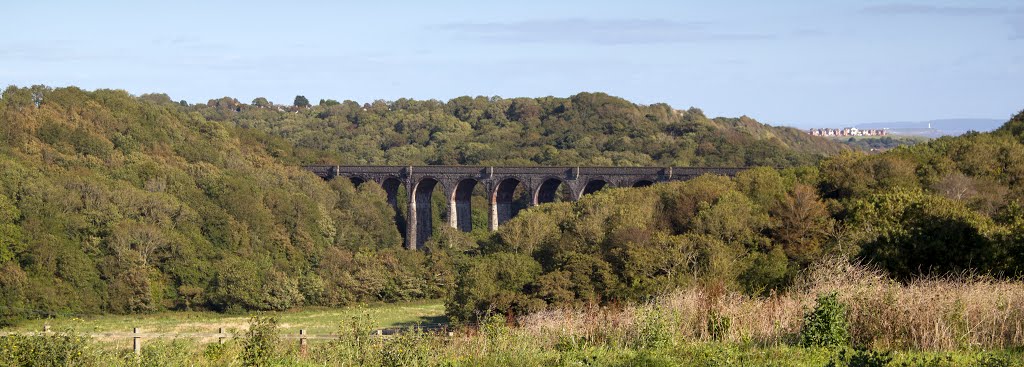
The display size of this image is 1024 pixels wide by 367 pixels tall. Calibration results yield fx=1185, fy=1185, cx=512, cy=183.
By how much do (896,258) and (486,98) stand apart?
108578 millimetres

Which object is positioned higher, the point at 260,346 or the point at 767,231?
the point at 260,346

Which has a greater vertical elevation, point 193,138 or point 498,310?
point 193,138

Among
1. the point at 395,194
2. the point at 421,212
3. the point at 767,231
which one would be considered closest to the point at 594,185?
the point at 421,212

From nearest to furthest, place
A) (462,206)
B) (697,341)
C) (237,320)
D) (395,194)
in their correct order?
(697,341) → (237,320) → (462,206) → (395,194)

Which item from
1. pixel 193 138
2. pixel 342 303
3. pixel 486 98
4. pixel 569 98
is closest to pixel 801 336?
pixel 342 303

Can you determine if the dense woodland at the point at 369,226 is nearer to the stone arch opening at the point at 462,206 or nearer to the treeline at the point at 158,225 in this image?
the treeline at the point at 158,225

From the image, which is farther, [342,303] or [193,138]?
[193,138]

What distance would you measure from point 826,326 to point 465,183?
62575mm

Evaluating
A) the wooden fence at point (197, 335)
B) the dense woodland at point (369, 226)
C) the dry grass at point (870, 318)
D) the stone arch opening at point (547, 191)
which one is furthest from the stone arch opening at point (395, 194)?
the dry grass at point (870, 318)

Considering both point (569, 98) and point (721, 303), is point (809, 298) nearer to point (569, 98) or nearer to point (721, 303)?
point (721, 303)

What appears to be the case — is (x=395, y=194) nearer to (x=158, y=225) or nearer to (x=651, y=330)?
(x=158, y=225)

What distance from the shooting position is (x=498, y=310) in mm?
33844

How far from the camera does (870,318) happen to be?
1552cm

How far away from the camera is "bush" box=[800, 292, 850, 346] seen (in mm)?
14898
